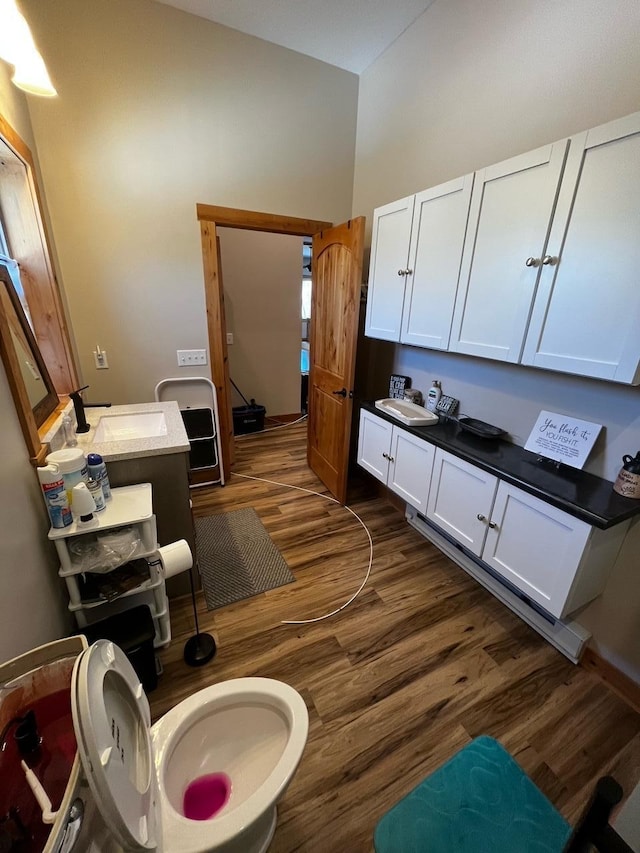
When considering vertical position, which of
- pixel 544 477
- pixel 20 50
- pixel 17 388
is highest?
pixel 20 50

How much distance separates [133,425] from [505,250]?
2177 mm

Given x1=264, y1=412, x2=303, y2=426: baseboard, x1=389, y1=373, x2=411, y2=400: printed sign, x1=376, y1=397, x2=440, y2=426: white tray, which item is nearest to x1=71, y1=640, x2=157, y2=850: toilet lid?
x1=376, y1=397, x2=440, y2=426: white tray

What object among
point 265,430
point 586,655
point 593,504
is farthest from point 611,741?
point 265,430

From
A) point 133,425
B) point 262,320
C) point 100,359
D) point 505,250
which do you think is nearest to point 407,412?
point 505,250

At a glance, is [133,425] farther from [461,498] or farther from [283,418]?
[283,418]

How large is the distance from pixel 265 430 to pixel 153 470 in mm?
2677

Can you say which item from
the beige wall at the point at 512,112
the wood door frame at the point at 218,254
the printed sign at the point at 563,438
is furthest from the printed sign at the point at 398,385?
the wood door frame at the point at 218,254

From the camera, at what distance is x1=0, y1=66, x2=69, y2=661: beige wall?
0.98m

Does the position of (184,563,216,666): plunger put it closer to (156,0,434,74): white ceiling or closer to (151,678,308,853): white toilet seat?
(151,678,308,853): white toilet seat

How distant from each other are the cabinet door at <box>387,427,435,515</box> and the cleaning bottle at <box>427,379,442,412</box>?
0.31m

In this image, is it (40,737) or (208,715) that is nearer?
(40,737)

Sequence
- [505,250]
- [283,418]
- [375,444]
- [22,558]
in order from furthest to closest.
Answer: [283,418], [375,444], [505,250], [22,558]

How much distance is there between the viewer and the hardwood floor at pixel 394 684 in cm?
119

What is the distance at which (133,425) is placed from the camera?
6.82ft
